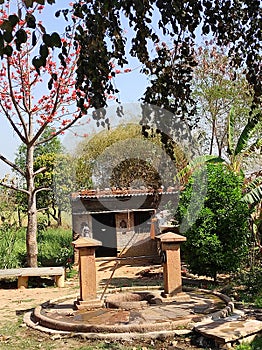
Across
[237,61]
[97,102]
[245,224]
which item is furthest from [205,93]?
[97,102]

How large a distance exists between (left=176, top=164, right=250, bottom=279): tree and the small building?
5836mm

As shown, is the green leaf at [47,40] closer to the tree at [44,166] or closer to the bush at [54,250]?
the bush at [54,250]

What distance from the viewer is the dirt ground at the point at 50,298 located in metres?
5.77

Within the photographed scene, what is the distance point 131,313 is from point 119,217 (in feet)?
32.2

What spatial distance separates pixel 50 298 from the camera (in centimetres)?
984

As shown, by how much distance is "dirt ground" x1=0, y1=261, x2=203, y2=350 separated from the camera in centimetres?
577

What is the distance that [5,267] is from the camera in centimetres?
1283

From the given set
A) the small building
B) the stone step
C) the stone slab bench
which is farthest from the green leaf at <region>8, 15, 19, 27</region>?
the small building

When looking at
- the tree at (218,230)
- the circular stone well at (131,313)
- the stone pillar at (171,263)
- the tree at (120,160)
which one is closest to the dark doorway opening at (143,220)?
the tree at (120,160)

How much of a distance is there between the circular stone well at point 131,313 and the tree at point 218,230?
131cm

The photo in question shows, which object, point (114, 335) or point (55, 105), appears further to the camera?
point (55, 105)

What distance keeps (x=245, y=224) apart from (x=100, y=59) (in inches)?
308

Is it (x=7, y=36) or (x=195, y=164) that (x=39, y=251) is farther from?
(x=7, y=36)

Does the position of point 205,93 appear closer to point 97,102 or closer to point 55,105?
point 55,105
